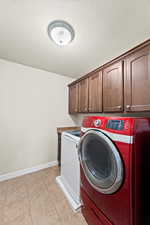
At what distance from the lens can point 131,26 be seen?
1.18m

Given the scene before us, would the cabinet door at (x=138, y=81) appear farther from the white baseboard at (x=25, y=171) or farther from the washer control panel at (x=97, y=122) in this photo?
the white baseboard at (x=25, y=171)

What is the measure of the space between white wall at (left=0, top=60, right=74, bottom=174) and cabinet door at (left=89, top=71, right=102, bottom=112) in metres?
0.99

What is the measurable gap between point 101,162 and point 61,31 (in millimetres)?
1592

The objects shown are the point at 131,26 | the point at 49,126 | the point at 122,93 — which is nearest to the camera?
the point at 131,26

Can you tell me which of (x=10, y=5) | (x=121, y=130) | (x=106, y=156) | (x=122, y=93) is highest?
(x=10, y=5)

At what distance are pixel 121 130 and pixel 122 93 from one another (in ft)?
2.64

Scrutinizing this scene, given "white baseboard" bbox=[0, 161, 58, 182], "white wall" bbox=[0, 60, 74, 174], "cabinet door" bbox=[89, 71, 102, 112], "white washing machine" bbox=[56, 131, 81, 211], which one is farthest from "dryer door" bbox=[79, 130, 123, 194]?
"white baseboard" bbox=[0, 161, 58, 182]

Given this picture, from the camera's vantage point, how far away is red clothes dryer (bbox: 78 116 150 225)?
70cm

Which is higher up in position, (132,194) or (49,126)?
(49,126)

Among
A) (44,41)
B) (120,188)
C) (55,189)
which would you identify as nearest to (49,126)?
(55,189)

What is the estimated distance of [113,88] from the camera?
1515mm

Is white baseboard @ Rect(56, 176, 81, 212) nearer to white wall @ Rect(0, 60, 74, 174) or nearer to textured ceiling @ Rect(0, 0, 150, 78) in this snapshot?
white wall @ Rect(0, 60, 74, 174)

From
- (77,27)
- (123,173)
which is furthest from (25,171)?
(77,27)

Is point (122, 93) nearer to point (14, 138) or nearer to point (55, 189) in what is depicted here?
point (55, 189)
